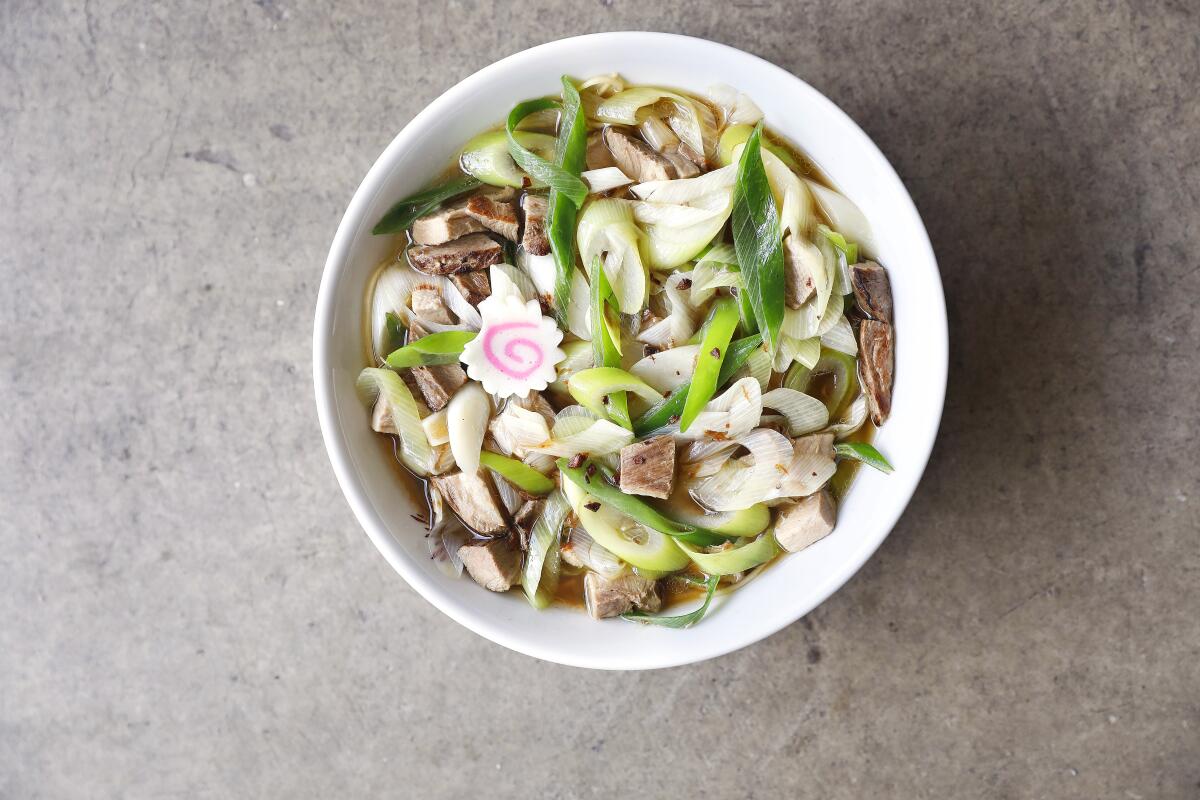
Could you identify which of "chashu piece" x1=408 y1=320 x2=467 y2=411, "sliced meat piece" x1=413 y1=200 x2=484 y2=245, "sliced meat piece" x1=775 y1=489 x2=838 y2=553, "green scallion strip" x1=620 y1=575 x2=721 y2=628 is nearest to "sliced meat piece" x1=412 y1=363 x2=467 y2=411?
"chashu piece" x1=408 y1=320 x2=467 y2=411

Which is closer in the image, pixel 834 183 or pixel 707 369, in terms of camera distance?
pixel 707 369

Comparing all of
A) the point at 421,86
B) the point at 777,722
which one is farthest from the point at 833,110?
the point at 777,722

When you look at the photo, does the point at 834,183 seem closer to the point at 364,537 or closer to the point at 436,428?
the point at 436,428

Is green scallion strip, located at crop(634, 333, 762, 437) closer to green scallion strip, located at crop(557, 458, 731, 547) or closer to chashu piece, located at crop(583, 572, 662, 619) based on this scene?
green scallion strip, located at crop(557, 458, 731, 547)

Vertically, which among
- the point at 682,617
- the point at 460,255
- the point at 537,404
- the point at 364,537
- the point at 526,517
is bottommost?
the point at 364,537

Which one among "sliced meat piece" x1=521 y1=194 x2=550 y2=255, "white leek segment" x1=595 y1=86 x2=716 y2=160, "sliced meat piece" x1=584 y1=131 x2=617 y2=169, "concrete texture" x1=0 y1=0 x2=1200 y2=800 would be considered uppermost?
"white leek segment" x1=595 y1=86 x2=716 y2=160

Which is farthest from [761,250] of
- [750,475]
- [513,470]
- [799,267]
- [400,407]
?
[400,407]

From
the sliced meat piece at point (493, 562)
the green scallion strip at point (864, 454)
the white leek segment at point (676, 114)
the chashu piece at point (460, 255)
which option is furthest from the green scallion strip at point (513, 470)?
the white leek segment at point (676, 114)

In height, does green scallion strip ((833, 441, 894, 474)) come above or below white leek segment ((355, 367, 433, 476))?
below
